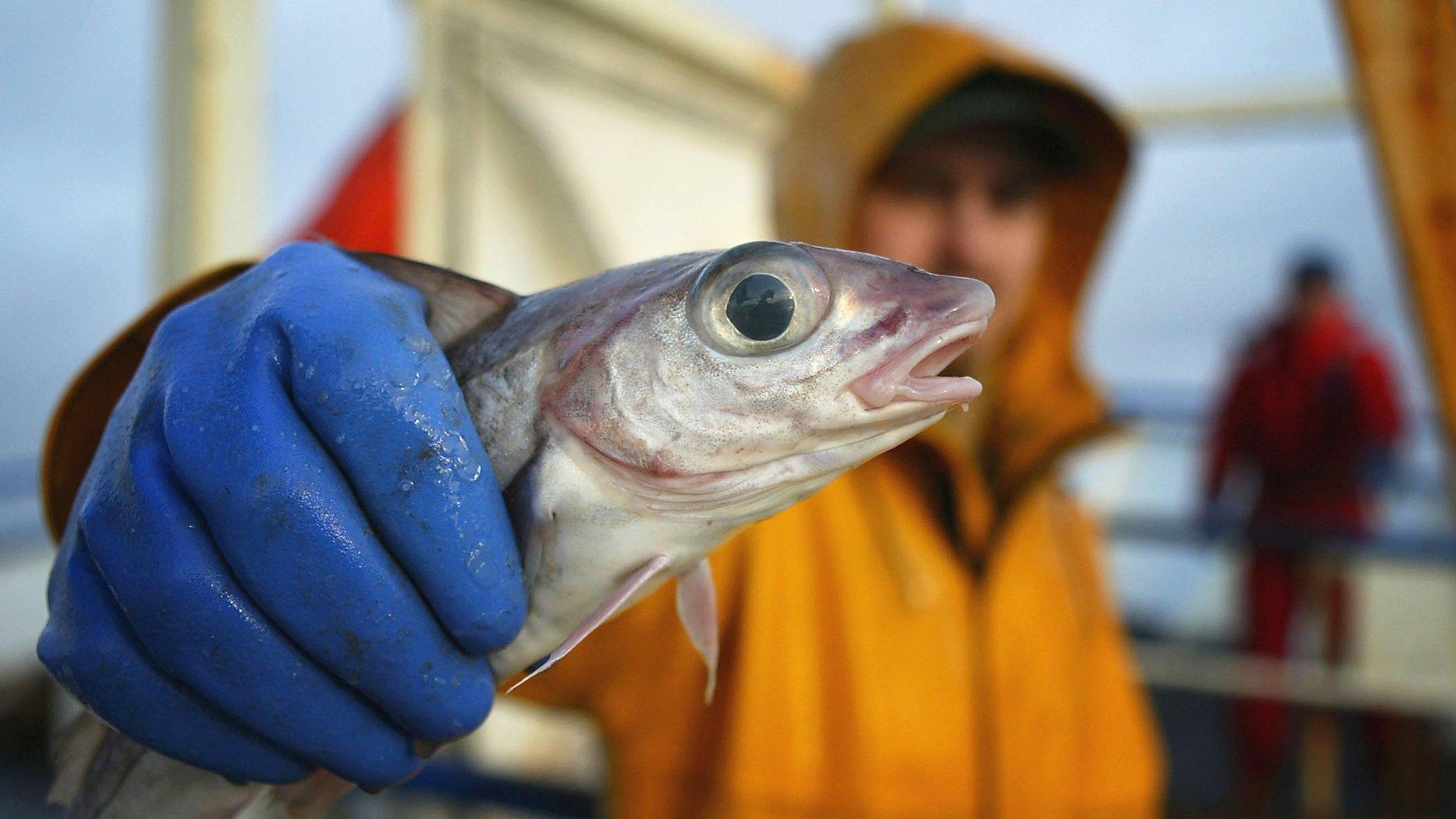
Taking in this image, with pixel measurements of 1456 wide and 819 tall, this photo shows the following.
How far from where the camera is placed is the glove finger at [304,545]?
743 mm

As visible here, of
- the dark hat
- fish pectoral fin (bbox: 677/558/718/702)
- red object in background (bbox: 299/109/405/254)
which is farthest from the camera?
red object in background (bbox: 299/109/405/254)

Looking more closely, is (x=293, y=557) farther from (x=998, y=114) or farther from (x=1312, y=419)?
(x=1312, y=419)

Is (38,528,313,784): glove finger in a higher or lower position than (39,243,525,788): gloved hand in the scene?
lower

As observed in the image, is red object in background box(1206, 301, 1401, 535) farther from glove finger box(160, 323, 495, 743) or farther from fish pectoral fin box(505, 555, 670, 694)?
glove finger box(160, 323, 495, 743)

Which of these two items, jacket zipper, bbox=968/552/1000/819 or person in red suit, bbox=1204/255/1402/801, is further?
person in red suit, bbox=1204/255/1402/801

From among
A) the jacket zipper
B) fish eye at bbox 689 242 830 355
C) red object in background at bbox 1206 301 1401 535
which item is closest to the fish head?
fish eye at bbox 689 242 830 355

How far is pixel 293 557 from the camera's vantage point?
2.43 feet

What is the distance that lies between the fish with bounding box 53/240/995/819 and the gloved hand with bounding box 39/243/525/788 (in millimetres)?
50

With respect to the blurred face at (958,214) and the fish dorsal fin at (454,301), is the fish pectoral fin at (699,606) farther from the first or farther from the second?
the blurred face at (958,214)

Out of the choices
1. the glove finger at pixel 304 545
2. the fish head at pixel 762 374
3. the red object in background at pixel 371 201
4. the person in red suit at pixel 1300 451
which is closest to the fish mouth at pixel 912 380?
the fish head at pixel 762 374

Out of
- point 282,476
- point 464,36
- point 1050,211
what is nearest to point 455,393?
point 282,476

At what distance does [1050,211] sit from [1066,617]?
114 centimetres

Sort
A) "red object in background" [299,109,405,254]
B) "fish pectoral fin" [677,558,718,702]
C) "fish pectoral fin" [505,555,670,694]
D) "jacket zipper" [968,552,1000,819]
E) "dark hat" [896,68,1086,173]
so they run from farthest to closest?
1. "red object in background" [299,109,405,254]
2. "dark hat" [896,68,1086,173]
3. "jacket zipper" [968,552,1000,819]
4. "fish pectoral fin" [677,558,718,702]
5. "fish pectoral fin" [505,555,670,694]

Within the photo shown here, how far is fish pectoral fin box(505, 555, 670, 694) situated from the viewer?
70 cm
